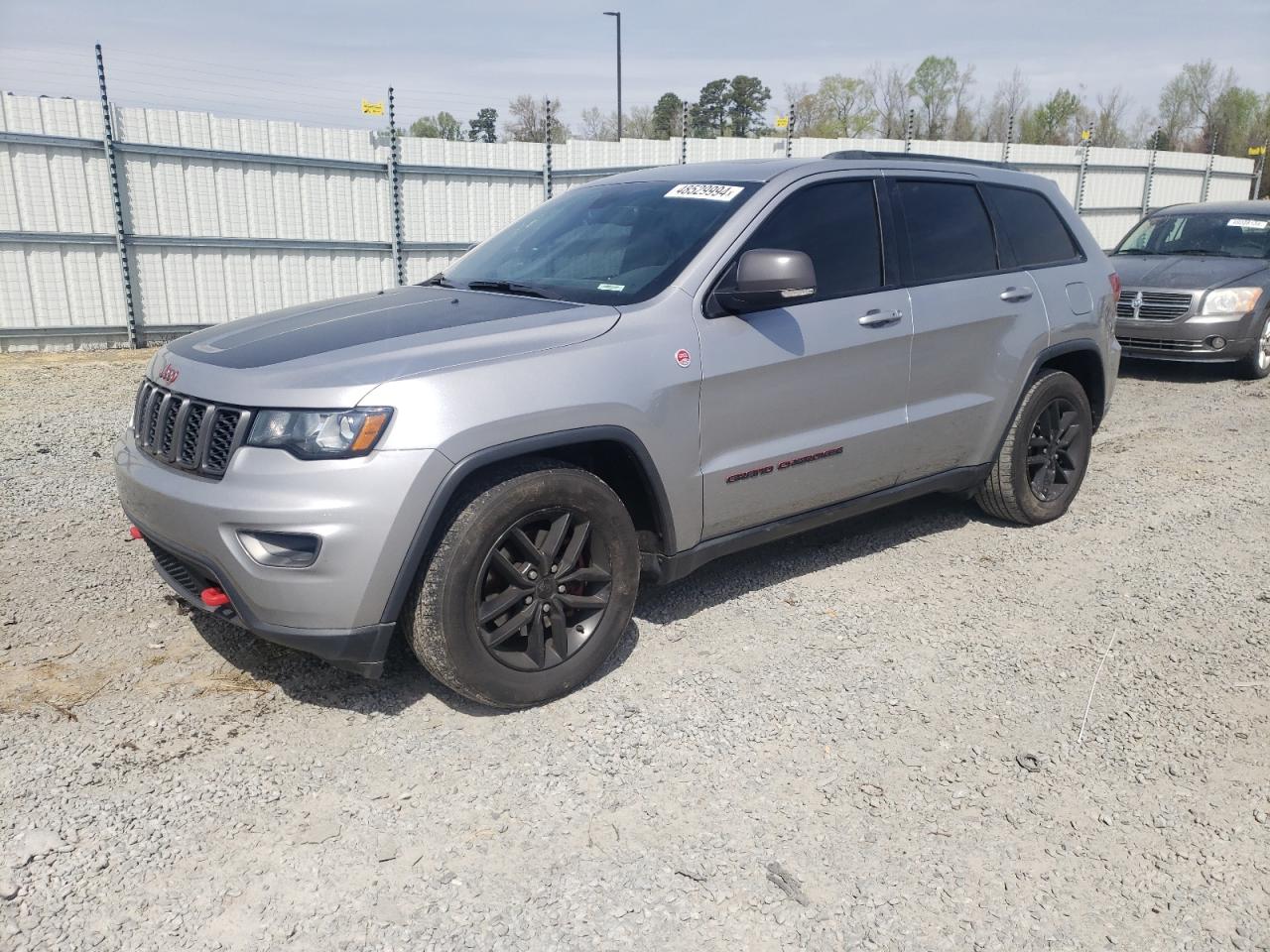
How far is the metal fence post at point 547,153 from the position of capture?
538 inches

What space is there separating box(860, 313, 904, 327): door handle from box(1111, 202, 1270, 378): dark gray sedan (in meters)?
5.60

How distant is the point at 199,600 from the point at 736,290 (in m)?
2.15

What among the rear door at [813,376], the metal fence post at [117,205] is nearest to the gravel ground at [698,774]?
the rear door at [813,376]

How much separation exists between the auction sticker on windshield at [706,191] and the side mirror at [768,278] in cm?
46

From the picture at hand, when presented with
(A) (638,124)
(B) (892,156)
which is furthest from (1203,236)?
(A) (638,124)

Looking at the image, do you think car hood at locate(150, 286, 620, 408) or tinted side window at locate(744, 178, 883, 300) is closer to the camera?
car hood at locate(150, 286, 620, 408)

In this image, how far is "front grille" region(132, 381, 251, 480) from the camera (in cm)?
307

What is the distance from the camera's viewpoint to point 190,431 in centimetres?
322

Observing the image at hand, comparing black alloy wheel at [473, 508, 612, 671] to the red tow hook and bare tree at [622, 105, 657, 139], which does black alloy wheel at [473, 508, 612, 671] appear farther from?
bare tree at [622, 105, 657, 139]

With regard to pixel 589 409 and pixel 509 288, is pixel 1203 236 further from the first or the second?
pixel 589 409

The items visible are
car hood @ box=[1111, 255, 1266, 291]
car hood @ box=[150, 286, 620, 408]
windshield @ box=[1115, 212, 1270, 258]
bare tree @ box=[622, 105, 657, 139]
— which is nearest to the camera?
car hood @ box=[150, 286, 620, 408]

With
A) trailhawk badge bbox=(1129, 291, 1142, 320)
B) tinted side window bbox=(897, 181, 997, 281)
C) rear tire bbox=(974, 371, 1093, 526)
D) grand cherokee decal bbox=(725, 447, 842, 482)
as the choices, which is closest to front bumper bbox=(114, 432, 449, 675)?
grand cherokee decal bbox=(725, 447, 842, 482)

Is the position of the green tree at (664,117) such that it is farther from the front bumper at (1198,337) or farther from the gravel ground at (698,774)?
the gravel ground at (698,774)

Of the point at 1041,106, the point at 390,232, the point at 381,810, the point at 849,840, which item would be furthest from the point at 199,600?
the point at 1041,106
